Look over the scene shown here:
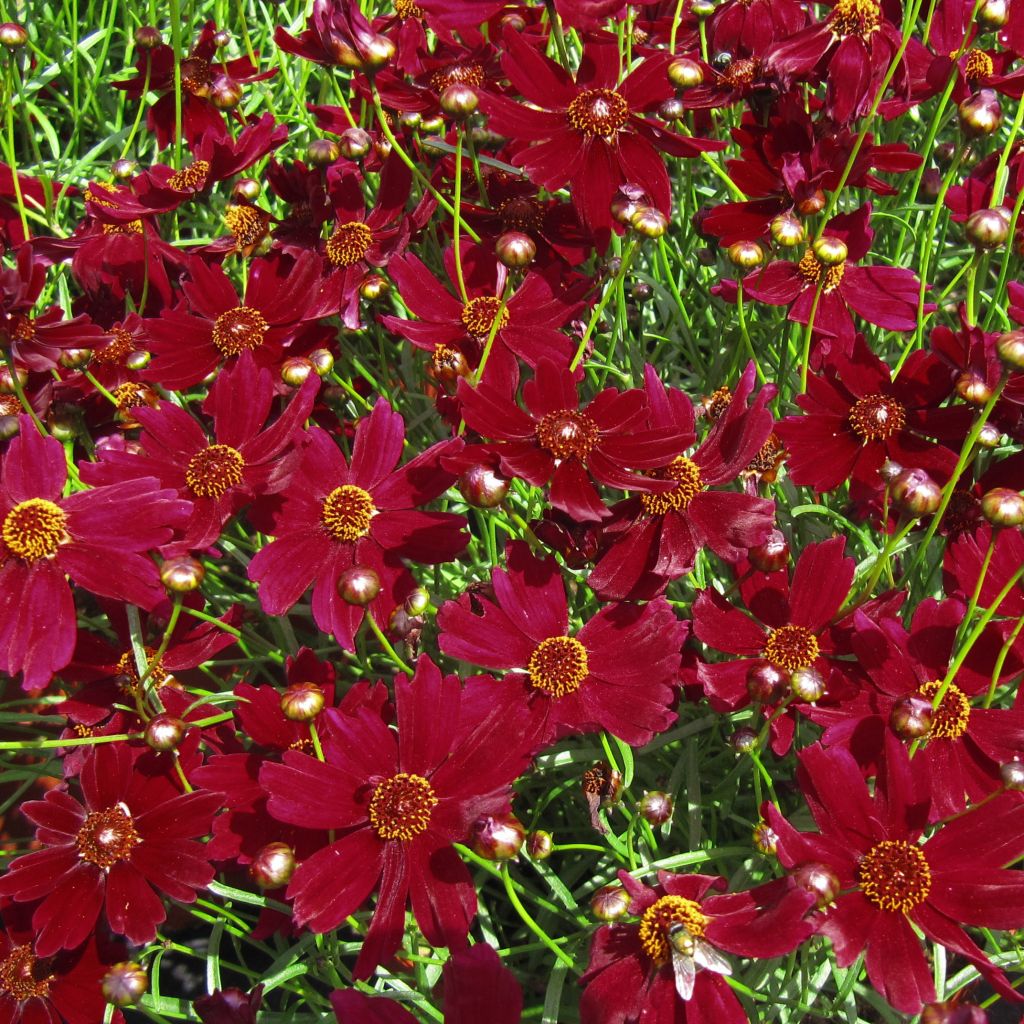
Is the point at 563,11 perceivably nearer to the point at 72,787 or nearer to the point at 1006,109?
the point at 1006,109

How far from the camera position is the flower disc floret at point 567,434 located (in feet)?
3.65

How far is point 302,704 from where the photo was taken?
1033 mm

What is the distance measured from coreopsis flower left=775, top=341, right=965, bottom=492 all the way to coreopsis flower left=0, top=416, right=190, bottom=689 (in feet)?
2.34

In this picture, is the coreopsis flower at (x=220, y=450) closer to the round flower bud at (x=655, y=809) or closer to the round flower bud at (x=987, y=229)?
the round flower bud at (x=655, y=809)

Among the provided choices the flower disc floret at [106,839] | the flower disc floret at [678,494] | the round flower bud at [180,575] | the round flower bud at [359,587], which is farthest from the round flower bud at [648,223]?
the flower disc floret at [106,839]

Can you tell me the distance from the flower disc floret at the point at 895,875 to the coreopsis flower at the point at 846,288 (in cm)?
68

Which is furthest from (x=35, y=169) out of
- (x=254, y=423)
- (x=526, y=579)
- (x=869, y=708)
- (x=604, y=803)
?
(x=869, y=708)

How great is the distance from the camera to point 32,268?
49.9 inches

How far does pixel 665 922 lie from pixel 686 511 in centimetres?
43

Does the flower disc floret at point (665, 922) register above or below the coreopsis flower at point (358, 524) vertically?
below

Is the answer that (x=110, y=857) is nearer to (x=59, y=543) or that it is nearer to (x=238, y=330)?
(x=59, y=543)

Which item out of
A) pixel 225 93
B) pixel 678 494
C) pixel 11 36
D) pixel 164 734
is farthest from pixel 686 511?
pixel 11 36

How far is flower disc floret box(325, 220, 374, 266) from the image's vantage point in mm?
1506

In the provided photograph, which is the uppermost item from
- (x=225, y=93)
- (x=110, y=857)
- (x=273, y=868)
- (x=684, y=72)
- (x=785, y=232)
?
(x=684, y=72)
